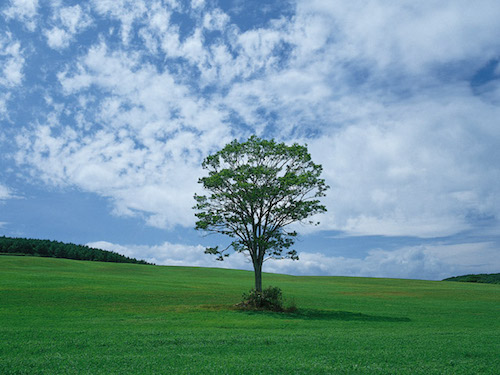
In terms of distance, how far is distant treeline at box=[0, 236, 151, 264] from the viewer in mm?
116500

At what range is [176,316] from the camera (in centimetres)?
2748

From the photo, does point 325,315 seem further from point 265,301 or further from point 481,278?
point 481,278

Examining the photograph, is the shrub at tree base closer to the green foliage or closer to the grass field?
the green foliage

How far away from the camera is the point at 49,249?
393ft

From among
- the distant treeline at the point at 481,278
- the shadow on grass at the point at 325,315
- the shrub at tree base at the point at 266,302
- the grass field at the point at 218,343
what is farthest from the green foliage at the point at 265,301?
the distant treeline at the point at 481,278

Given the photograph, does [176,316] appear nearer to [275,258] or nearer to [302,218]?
[275,258]

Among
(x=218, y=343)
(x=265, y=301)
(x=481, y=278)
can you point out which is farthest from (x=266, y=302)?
(x=481, y=278)

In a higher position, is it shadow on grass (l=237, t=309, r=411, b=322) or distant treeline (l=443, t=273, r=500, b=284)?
distant treeline (l=443, t=273, r=500, b=284)

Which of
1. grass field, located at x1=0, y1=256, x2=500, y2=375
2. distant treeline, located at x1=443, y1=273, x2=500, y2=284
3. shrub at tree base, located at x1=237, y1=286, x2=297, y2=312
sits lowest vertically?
grass field, located at x1=0, y1=256, x2=500, y2=375

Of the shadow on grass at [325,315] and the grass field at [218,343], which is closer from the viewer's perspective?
the grass field at [218,343]

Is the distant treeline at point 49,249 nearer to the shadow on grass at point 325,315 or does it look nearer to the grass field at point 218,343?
the grass field at point 218,343

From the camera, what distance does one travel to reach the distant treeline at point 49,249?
382 feet

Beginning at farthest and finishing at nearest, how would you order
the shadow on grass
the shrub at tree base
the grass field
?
the shrub at tree base, the shadow on grass, the grass field

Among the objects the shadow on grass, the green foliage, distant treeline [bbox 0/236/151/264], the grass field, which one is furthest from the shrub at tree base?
distant treeline [bbox 0/236/151/264]
